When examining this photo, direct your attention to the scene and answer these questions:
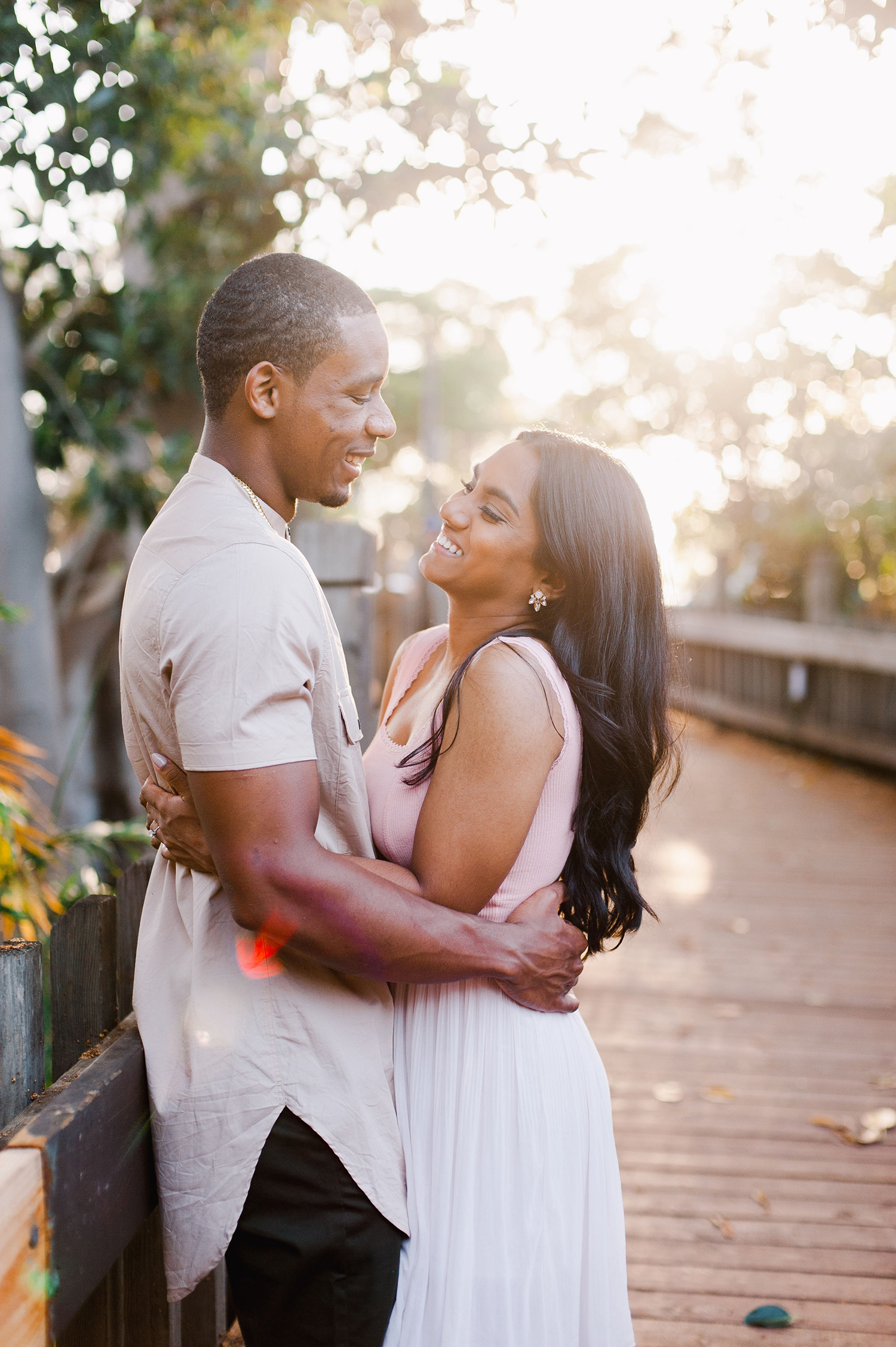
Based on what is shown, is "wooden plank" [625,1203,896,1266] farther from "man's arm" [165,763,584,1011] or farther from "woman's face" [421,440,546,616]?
"woman's face" [421,440,546,616]

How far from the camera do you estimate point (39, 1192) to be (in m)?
1.25

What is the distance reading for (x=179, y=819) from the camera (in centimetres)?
158

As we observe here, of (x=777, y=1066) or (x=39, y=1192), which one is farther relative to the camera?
(x=777, y=1066)

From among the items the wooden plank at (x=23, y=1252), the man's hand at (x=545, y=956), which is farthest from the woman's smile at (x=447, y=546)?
the wooden plank at (x=23, y=1252)

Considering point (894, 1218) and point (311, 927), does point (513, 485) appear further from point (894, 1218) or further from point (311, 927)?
point (894, 1218)

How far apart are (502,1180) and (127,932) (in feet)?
2.52

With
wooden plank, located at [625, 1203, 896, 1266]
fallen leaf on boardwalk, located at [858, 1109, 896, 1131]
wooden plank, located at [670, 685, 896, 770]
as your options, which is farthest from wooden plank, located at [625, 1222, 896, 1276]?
wooden plank, located at [670, 685, 896, 770]

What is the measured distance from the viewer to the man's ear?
1613 millimetres

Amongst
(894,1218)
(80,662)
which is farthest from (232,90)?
(894,1218)

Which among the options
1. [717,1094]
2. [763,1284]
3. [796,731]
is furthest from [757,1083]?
[796,731]

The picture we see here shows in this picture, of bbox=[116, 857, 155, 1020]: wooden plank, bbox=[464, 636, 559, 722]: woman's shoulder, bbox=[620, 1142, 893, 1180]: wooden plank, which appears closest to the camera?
bbox=[464, 636, 559, 722]: woman's shoulder

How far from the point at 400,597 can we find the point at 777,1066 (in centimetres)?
532

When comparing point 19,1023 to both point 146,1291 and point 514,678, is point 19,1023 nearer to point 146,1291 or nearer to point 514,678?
point 146,1291

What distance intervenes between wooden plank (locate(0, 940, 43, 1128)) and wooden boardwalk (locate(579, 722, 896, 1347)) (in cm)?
182
